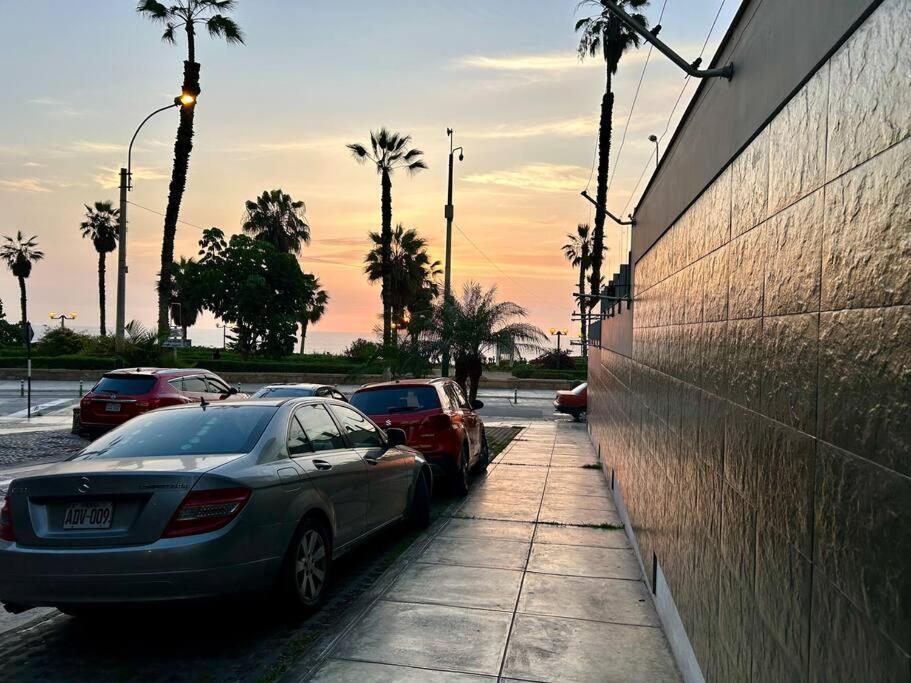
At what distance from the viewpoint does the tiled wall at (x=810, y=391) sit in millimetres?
1927

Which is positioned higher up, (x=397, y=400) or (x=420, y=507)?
(x=397, y=400)

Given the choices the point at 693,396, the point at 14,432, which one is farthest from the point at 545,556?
the point at 14,432

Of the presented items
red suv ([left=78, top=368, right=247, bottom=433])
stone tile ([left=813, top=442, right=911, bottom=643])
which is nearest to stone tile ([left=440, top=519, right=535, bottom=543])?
stone tile ([left=813, top=442, right=911, bottom=643])

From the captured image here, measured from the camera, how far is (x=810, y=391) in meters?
2.54

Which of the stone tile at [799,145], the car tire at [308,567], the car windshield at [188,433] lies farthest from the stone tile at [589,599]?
the stone tile at [799,145]

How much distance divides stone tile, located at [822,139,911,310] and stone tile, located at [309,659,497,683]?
10.5ft

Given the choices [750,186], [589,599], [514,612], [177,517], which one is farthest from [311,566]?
[750,186]

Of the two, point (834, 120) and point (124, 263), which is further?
point (124, 263)

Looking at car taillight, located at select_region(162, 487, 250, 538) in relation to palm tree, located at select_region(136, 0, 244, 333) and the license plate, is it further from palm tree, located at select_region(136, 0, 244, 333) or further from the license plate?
palm tree, located at select_region(136, 0, 244, 333)

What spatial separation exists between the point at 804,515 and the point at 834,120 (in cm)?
122

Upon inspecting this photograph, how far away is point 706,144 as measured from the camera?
16.3ft

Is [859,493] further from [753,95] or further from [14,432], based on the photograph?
[14,432]

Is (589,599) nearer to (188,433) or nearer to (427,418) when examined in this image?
(188,433)

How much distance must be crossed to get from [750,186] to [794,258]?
2.99 ft
